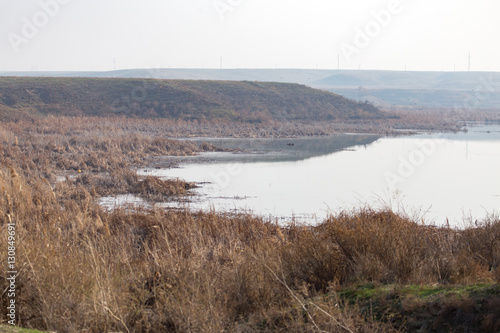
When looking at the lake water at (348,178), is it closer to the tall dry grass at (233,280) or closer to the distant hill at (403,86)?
the tall dry grass at (233,280)

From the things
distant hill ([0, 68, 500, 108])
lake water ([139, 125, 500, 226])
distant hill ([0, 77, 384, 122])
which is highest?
distant hill ([0, 68, 500, 108])

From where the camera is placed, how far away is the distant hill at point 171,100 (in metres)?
51.6

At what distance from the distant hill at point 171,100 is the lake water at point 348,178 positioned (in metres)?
19.5

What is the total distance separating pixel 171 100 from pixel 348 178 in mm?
37328

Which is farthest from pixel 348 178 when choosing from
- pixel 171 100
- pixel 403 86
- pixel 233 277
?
pixel 403 86

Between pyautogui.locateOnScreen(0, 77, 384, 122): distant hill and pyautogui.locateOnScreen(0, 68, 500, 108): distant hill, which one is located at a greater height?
pyautogui.locateOnScreen(0, 68, 500, 108): distant hill

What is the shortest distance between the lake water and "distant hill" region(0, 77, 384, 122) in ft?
63.9

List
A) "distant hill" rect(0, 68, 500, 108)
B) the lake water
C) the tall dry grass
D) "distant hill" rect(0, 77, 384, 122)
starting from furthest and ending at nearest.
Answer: "distant hill" rect(0, 68, 500, 108) → "distant hill" rect(0, 77, 384, 122) → the lake water → the tall dry grass

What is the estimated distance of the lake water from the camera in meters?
15.6

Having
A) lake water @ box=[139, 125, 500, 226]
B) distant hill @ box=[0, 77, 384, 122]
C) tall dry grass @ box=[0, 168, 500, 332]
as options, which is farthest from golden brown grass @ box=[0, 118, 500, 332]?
distant hill @ box=[0, 77, 384, 122]

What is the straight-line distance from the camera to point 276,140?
124ft

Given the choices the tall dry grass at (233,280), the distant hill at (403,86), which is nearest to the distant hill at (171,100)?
the tall dry grass at (233,280)

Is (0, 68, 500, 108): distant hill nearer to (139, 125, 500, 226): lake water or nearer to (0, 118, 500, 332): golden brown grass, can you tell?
(139, 125, 500, 226): lake water

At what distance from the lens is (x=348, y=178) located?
70.8 ft
